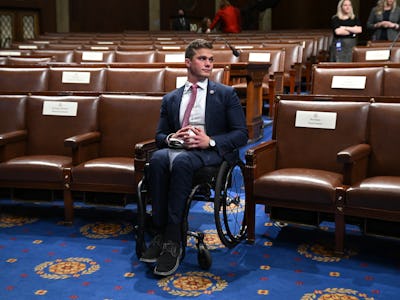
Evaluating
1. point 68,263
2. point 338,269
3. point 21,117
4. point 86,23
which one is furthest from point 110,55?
point 86,23

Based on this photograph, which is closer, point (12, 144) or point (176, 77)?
point (12, 144)

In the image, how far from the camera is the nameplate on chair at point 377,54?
515 centimetres

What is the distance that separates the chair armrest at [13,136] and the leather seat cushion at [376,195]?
2.13 m

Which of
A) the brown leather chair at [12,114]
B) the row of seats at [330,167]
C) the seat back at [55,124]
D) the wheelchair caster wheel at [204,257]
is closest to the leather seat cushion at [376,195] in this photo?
the row of seats at [330,167]

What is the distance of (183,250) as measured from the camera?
9.34 ft

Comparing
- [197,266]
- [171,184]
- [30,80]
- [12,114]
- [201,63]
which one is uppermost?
[201,63]

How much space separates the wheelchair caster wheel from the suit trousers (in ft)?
0.46

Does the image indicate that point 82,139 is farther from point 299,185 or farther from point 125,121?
point 299,185

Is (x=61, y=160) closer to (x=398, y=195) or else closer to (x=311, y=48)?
(x=398, y=195)

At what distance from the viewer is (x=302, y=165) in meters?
3.33

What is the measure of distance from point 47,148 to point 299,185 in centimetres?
180

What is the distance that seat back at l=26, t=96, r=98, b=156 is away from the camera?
3834mm

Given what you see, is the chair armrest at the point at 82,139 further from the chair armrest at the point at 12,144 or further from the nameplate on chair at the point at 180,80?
the nameplate on chair at the point at 180,80

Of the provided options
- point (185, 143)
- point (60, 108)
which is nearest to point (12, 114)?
point (60, 108)
